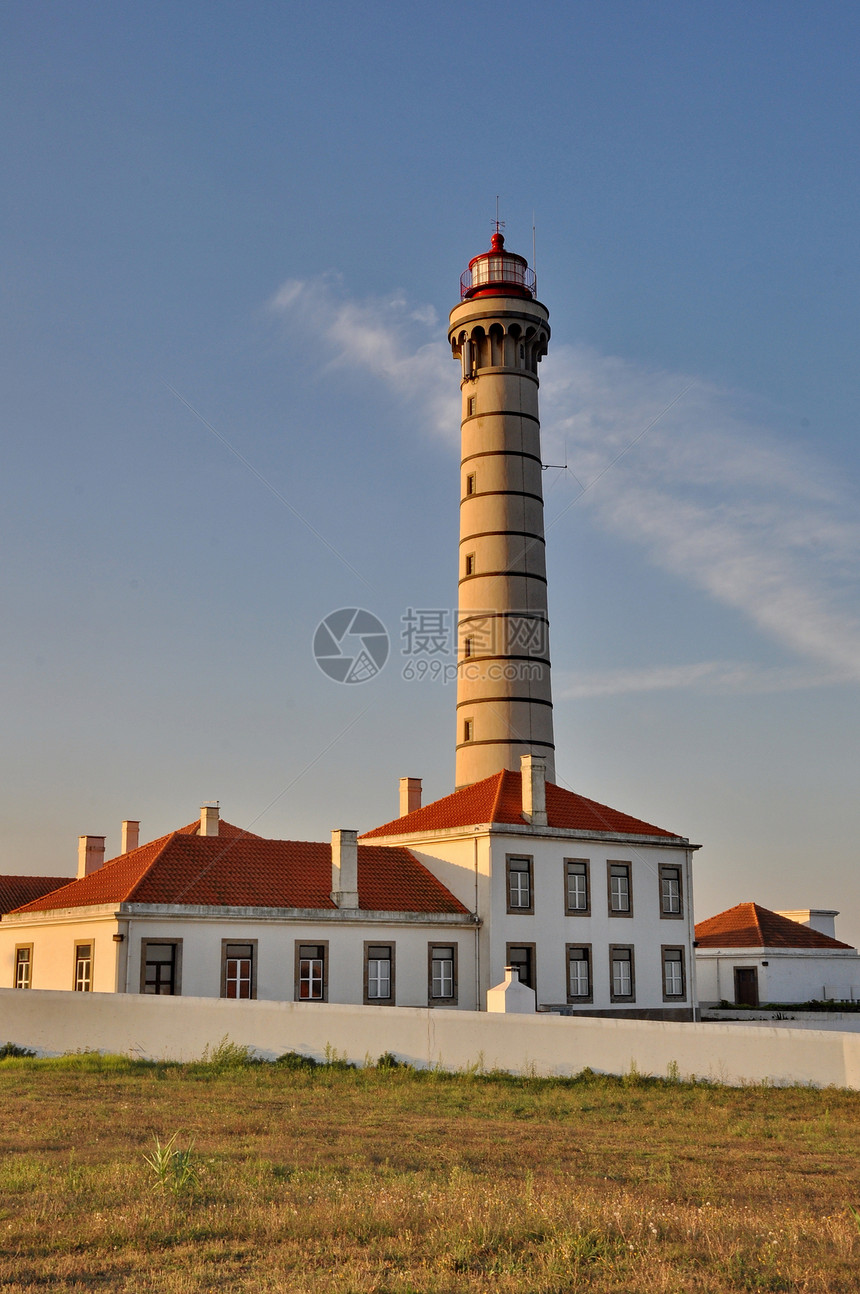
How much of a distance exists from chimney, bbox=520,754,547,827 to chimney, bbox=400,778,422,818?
697 cm

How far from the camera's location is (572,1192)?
11.1 meters

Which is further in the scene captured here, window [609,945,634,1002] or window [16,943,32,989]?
window [609,945,634,1002]

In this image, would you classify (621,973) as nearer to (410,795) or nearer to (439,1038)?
(410,795)

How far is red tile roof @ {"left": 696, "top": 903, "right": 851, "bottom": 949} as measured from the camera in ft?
149

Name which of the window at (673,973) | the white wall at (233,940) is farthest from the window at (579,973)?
the window at (673,973)

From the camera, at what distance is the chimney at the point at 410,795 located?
4184 cm

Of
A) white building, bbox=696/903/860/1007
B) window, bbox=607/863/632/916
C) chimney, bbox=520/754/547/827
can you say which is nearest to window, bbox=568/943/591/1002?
window, bbox=607/863/632/916

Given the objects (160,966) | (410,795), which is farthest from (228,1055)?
(410,795)

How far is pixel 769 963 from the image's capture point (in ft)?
146

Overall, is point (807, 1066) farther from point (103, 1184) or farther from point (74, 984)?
point (74, 984)

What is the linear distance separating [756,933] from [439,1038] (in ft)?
82.9

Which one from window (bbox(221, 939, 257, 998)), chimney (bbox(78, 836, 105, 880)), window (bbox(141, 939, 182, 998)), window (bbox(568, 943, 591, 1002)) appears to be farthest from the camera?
chimney (bbox(78, 836, 105, 880))

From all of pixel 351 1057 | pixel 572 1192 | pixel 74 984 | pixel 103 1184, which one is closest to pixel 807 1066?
pixel 351 1057

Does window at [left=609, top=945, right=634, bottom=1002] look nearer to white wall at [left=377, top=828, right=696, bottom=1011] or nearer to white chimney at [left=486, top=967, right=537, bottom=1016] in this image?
white wall at [left=377, top=828, right=696, bottom=1011]
